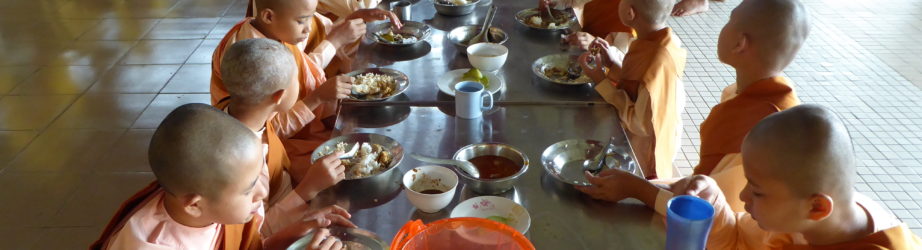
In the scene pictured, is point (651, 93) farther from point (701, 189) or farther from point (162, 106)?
point (162, 106)

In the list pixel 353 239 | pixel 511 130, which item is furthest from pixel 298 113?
pixel 353 239

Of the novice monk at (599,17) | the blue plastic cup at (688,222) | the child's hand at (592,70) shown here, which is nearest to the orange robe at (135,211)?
the blue plastic cup at (688,222)

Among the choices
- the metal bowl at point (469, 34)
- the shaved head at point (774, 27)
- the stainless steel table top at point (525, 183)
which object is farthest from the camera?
the metal bowl at point (469, 34)

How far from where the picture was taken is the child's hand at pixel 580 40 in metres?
2.64

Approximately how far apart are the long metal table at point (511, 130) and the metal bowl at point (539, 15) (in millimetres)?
29

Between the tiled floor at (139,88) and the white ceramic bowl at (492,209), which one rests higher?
the white ceramic bowl at (492,209)

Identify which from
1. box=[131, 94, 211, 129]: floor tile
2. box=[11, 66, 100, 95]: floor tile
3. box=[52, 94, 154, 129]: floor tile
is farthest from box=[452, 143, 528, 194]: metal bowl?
box=[11, 66, 100, 95]: floor tile

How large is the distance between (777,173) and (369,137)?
109cm

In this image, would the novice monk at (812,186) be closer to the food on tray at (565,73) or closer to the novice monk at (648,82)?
the novice monk at (648,82)

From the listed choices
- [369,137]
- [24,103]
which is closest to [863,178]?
[369,137]

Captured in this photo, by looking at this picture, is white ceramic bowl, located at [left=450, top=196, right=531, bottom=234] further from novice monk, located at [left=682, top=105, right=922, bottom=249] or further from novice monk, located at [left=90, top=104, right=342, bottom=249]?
novice monk, located at [left=682, top=105, right=922, bottom=249]

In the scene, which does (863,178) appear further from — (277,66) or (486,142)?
(277,66)

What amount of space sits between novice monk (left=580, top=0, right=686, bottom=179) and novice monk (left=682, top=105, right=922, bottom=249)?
0.84m

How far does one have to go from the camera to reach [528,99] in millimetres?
2238
